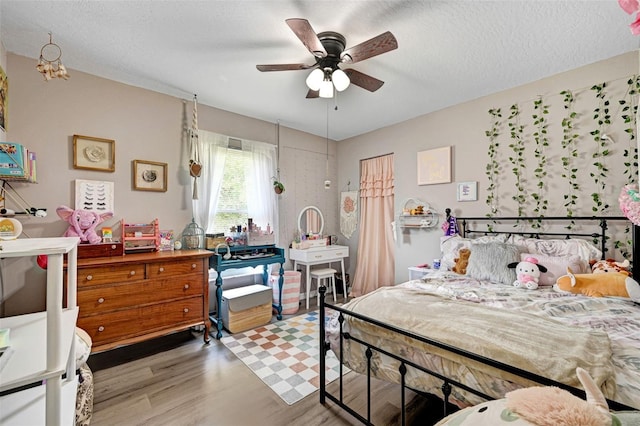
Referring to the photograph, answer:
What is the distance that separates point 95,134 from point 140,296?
1625 millimetres

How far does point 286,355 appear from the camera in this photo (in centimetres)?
249

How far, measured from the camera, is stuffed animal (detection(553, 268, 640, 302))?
1.84 m

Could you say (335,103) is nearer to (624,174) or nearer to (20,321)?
(624,174)

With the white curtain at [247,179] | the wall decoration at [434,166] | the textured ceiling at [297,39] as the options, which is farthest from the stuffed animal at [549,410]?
the white curtain at [247,179]

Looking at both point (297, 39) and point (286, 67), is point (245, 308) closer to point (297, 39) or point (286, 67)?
point (286, 67)

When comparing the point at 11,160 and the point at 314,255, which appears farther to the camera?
the point at 314,255

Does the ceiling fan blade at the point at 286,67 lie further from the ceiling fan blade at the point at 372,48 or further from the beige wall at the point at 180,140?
the beige wall at the point at 180,140

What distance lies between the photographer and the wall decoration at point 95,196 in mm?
2488

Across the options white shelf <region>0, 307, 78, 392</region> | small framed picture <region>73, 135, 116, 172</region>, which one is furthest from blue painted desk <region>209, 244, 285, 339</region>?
white shelf <region>0, 307, 78, 392</region>

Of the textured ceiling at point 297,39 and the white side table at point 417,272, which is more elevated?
the textured ceiling at point 297,39

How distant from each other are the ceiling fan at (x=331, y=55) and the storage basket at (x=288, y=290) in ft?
7.69

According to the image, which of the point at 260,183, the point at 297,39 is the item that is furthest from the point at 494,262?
the point at 260,183

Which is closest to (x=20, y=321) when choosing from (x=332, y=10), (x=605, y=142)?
(x=332, y=10)

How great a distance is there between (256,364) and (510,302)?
2.06 metres
